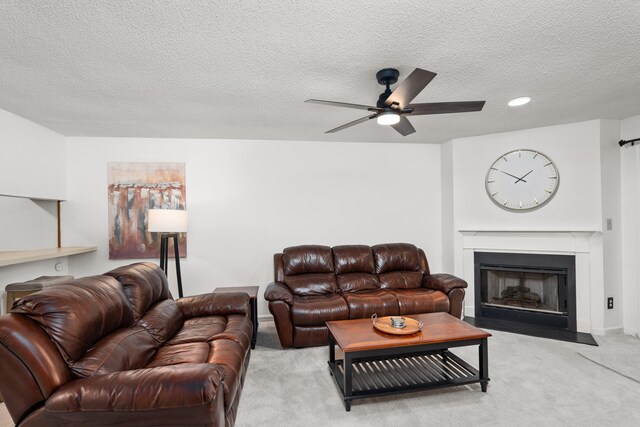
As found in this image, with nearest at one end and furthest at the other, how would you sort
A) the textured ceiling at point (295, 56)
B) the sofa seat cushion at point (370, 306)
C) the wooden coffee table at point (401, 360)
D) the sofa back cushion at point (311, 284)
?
the textured ceiling at point (295, 56) → the wooden coffee table at point (401, 360) → the sofa seat cushion at point (370, 306) → the sofa back cushion at point (311, 284)

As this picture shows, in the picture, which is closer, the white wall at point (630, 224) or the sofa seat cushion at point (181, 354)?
the sofa seat cushion at point (181, 354)

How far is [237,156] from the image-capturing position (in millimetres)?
4105

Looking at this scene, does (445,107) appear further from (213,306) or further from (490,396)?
(213,306)

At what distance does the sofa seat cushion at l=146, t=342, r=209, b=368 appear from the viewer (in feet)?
6.06

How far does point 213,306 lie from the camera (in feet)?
9.22

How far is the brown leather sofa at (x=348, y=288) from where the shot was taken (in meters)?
3.10

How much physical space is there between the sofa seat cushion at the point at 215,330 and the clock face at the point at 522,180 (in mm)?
3422

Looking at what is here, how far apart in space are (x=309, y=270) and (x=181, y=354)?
1974mm

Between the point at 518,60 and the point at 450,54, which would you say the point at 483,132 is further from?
the point at 450,54

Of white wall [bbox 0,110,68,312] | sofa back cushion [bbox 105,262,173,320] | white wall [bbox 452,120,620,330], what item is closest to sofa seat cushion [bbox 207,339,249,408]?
sofa back cushion [bbox 105,262,173,320]

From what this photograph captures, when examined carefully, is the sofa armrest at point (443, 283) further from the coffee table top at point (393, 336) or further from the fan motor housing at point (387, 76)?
the fan motor housing at point (387, 76)

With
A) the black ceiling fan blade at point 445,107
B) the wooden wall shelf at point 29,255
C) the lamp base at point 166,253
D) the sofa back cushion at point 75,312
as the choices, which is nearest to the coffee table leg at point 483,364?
the black ceiling fan blade at point 445,107

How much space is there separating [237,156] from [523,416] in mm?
3835

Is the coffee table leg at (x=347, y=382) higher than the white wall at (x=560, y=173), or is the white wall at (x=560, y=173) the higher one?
the white wall at (x=560, y=173)
